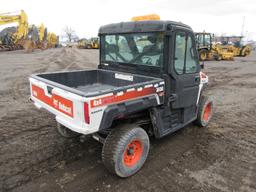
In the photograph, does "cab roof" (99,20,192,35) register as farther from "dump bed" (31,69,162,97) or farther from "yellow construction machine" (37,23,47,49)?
"yellow construction machine" (37,23,47,49)

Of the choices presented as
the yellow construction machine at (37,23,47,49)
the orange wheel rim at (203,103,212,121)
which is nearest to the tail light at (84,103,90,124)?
the orange wheel rim at (203,103,212,121)

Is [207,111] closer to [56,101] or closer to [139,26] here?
[139,26]

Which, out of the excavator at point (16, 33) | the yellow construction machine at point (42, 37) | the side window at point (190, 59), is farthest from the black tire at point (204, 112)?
the yellow construction machine at point (42, 37)

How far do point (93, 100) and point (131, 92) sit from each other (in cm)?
58

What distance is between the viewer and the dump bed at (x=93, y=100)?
2.32m

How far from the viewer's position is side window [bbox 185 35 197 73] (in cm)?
355

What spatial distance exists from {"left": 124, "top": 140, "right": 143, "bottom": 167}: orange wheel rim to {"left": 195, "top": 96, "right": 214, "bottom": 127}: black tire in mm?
1855

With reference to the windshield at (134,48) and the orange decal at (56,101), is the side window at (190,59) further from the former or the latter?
the orange decal at (56,101)

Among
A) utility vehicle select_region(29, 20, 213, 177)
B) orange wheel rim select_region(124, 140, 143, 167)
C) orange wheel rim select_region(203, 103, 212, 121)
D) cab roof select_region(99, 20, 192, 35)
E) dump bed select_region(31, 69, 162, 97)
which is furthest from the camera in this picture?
orange wheel rim select_region(203, 103, 212, 121)

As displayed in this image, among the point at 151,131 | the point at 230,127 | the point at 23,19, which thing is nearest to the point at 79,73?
the point at 151,131

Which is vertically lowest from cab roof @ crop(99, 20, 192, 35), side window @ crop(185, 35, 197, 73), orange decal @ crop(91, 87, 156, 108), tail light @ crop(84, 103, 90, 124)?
tail light @ crop(84, 103, 90, 124)

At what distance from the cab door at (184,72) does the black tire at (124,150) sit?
33.3 inches

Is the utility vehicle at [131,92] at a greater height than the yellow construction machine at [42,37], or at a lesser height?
lesser

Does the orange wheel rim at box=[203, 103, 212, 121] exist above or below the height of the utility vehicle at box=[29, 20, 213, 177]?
below
